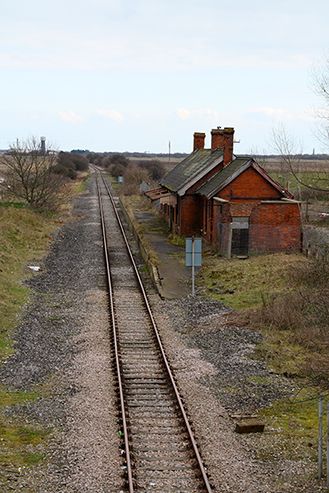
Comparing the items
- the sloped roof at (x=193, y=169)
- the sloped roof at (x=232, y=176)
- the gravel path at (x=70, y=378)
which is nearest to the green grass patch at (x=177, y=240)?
the sloped roof at (x=193, y=169)

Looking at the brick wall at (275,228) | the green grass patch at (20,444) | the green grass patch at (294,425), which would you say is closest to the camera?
the green grass patch at (20,444)

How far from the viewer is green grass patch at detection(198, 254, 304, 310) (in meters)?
21.5

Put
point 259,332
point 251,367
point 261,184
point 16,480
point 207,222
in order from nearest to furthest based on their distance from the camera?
point 16,480 < point 251,367 < point 259,332 < point 261,184 < point 207,222

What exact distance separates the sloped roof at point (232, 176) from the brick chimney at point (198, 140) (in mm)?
11193

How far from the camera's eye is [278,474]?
977 centimetres

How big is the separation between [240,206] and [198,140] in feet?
55.1

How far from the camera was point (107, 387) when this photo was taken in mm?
13336

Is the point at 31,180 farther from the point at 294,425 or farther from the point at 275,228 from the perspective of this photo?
the point at 294,425

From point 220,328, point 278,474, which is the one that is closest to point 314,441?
point 278,474

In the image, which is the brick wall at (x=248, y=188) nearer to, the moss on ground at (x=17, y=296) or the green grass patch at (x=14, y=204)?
the moss on ground at (x=17, y=296)

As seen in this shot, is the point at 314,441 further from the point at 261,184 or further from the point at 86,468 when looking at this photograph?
the point at 261,184

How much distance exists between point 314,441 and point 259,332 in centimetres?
659

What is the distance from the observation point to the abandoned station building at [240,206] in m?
29.1

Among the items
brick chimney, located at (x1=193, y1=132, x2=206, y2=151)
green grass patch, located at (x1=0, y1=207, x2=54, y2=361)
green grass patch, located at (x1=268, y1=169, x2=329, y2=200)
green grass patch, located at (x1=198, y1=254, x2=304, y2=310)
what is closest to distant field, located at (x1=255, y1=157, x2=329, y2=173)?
green grass patch, located at (x1=268, y1=169, x2=329, y2=200)
